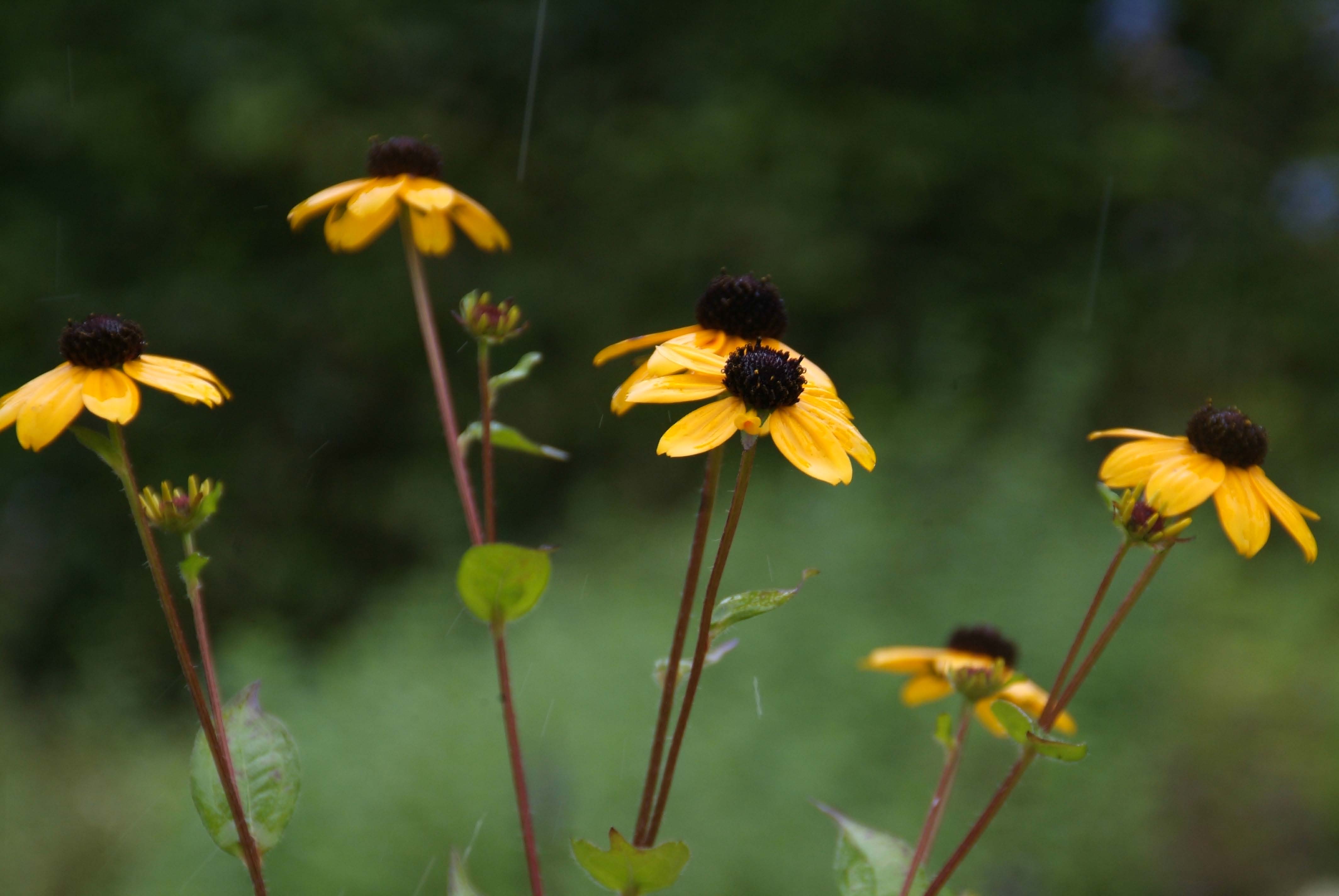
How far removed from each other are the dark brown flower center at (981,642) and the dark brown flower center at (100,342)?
89 centimetres

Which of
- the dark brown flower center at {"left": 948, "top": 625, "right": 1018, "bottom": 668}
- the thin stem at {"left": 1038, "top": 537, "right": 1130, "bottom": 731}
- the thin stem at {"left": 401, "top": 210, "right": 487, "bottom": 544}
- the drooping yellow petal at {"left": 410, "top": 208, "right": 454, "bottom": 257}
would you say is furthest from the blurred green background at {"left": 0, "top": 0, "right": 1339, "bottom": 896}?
the thin stem at {"left": 1038, "top": 537, "right": 1130, "bottom": 731}

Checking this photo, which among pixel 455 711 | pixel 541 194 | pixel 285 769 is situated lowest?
pixel 455 711

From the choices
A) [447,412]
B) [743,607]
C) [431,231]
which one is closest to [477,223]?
[431,231]

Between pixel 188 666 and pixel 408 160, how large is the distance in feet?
1.79

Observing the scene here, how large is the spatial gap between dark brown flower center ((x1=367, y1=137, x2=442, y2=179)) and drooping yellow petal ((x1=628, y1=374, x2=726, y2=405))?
39cm

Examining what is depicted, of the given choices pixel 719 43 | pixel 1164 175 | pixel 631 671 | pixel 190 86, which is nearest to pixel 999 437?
pixel 631 671

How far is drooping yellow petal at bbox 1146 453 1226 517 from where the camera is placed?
2.31 feet

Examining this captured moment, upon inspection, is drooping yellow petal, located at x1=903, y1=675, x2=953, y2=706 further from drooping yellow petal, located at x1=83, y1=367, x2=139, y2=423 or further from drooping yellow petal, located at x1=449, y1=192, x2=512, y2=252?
drooping yellow petal, located at x1=83, y1=367, x2=139, y2=423

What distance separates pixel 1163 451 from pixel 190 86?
5499 millimetres

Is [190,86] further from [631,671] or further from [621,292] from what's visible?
[631,671]

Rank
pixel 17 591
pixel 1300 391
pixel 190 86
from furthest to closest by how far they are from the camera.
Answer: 1. pixel 1300 391
2. pixel 190 86
3. pixel 17 591

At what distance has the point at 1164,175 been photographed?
520cm

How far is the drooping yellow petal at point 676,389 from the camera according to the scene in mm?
662

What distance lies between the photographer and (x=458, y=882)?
65cm
